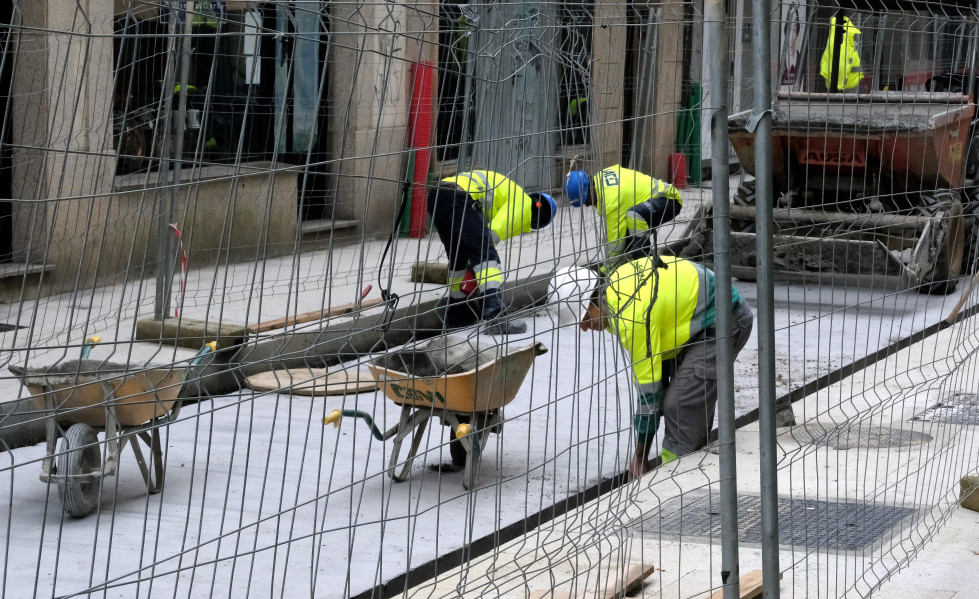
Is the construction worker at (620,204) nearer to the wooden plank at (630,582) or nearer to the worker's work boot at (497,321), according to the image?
the worker's work boot at (497,321)

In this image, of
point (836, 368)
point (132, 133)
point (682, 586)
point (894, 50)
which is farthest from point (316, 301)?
point (682, 586)

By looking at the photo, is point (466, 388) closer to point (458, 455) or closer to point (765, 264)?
point (458, 455)

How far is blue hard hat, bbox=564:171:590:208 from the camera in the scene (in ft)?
11.1

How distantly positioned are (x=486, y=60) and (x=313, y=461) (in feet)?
10.4

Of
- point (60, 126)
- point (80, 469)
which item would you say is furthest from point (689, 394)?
point (60, 126)

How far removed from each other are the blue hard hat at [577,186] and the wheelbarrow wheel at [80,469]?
89.2 inches

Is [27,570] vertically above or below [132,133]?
below

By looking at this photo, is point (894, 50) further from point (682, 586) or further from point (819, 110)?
point (682, 586)

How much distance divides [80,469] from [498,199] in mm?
2868

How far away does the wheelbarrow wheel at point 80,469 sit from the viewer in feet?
16.4

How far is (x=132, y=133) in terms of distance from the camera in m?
9.89

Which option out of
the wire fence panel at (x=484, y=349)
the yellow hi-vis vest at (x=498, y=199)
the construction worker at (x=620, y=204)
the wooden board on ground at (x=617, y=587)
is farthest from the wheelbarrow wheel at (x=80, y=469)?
the construction worker at (x=620, y=204)

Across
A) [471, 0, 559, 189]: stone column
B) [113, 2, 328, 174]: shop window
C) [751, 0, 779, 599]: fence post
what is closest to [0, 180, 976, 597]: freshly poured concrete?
[471, 0, 559, 189]: stone column

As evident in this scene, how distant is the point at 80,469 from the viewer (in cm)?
516
